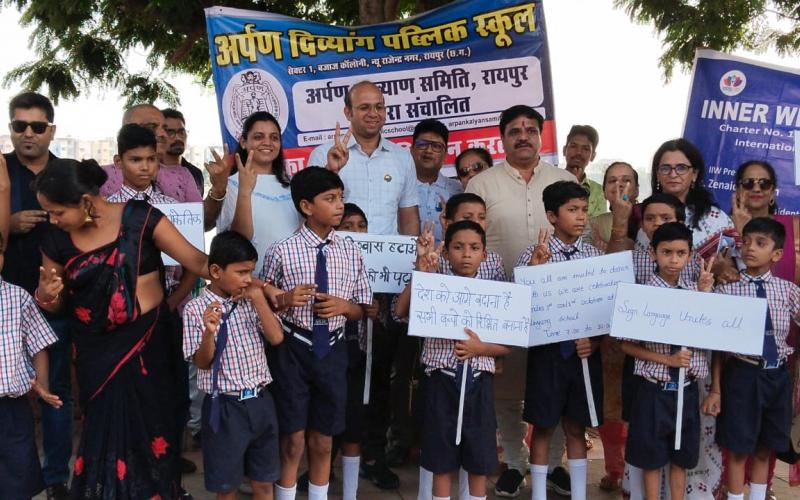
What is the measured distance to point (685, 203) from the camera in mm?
4988

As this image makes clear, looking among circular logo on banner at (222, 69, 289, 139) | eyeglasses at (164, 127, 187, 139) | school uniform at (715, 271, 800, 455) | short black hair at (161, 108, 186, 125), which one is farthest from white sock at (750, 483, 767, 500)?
circular logo on banner at (222, 69, 289, 139)

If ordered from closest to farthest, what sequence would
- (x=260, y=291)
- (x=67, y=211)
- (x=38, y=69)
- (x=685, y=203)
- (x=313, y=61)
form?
(x=67, y=211)
(x=260, y=291)
(x=685, y=203)
(x=313, y=61)
(x=38, y=69)

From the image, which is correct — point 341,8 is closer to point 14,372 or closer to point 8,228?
point 8,228

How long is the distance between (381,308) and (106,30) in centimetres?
451

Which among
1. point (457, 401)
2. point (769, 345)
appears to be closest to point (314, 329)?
point (457, 401)

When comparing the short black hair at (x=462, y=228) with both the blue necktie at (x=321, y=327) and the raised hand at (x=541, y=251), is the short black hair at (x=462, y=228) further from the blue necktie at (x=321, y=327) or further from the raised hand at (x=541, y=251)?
the blue necktie at (x=321, y=327)

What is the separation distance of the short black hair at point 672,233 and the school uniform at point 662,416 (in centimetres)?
53

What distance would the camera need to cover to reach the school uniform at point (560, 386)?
14.8ft

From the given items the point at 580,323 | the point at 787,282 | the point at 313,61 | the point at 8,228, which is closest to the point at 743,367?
the point at 787,282

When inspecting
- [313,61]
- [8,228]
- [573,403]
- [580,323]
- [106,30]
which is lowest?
[573,403]

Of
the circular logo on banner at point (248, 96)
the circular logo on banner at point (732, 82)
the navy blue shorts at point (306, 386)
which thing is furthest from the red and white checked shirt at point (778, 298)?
the circular logo on banner at point (248, 96)

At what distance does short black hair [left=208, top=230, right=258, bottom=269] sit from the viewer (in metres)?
3.86

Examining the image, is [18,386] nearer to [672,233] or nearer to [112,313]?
[112,313]

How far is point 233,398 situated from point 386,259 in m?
1.29
